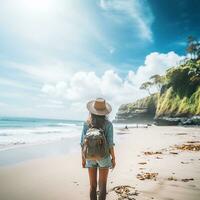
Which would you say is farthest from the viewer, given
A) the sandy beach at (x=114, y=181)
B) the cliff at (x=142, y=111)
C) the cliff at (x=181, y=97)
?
the cliff at (x=142, y=111)

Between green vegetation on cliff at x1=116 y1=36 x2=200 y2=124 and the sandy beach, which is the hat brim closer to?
the sandy beach

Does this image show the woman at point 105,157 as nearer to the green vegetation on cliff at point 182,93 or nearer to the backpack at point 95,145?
the backpack at point 95,145

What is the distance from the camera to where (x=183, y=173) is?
764 centimetres

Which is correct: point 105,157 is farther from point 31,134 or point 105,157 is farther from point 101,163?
point 31,134

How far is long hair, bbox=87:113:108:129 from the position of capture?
4375 millimetres

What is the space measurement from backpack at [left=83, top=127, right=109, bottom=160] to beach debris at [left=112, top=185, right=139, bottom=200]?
6.40ft

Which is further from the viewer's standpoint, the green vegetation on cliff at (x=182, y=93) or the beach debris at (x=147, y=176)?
the green vegetation on cliff at (x=182, y=93)

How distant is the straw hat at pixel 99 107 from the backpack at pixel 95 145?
32 centimetres

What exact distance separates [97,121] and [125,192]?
8.32 feet

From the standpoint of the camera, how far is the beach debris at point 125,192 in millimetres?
5695

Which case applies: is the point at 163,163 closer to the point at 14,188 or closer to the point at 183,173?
the point at 183,173

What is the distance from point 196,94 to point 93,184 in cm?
4983

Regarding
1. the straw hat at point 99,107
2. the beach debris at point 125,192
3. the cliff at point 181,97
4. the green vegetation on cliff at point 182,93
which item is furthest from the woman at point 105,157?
the green vegetation on cliff at point 182,93

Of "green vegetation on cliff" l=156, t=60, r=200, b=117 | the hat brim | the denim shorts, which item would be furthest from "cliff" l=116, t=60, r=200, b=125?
the denim shorts
